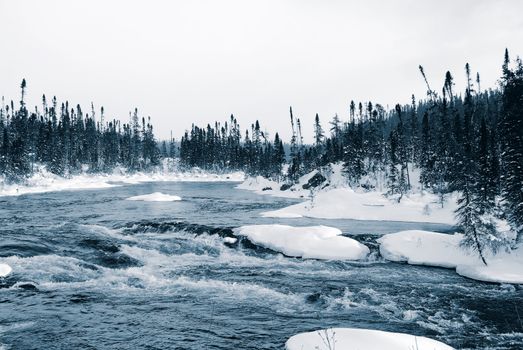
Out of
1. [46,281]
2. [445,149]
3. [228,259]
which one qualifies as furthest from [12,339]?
[445,149]

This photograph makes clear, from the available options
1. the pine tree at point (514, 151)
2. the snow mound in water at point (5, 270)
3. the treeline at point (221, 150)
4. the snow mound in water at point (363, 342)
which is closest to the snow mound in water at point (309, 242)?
the pine tree at point (514, 151)

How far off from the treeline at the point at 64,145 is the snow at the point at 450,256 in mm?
71382

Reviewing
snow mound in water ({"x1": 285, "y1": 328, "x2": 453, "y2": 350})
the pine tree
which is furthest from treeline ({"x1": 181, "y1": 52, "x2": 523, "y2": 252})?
snow mound in water ({"x1": 285, "y1": 328, "x2": 453, "y2": 350})

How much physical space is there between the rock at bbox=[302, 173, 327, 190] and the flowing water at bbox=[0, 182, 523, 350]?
4411 cm

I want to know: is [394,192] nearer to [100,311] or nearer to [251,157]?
[100,311]

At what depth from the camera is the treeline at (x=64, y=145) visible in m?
76.2

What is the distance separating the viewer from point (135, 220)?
32812 millimetres

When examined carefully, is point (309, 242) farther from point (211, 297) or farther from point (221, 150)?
point (221, 150)

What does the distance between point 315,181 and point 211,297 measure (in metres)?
57.9

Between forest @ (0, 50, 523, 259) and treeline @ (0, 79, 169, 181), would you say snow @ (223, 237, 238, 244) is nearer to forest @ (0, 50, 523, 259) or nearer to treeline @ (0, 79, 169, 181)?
forest @ (0, 50, 523, 259)

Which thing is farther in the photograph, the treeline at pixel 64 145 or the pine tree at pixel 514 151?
the treeline at pixel 64 145

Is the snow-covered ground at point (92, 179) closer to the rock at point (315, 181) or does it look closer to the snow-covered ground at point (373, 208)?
the rock at point (315, 181)

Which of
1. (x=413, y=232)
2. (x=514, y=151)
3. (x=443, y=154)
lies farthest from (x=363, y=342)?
(x=443, y=154)

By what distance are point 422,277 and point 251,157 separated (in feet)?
341
